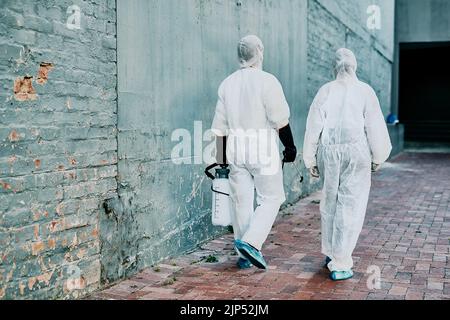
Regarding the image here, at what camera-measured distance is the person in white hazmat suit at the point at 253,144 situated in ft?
15.6

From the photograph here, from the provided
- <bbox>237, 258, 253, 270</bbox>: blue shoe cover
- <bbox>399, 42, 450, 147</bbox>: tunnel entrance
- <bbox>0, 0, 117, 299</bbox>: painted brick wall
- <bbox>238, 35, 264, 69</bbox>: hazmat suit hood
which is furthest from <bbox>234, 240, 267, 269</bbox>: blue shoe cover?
<bbox>399, 42, 450, 147</bbox>: tunnel entrance

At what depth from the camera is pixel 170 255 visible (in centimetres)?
525

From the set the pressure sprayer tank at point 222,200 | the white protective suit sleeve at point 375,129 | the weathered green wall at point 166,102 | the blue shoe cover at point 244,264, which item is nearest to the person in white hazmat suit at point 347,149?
the white protective suit sleeve at point 375,129

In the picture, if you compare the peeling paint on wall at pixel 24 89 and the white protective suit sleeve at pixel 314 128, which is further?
the white protective suit sleeve at pixel 314 128

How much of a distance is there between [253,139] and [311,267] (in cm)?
124

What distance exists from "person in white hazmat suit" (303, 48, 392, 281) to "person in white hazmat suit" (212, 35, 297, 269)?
0.31 meters

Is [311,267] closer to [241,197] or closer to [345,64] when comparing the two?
[241,197]

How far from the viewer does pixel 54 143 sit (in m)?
3.78

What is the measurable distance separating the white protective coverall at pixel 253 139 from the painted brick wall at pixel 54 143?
0.99 metres

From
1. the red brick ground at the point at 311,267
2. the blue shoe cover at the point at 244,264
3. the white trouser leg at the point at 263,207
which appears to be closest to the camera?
the red brick ground at the point at 311,267

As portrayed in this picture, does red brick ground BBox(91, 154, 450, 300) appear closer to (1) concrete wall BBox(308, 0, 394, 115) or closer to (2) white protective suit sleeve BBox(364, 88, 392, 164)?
(2) white protective suit sleeve BBox(364, 88, 392, 164)

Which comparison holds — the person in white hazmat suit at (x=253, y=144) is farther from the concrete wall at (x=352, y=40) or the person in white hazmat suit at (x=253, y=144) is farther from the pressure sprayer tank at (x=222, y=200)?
the concrete wall at (x=352, y=40)

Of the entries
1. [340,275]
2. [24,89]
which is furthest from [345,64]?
[24,89]
